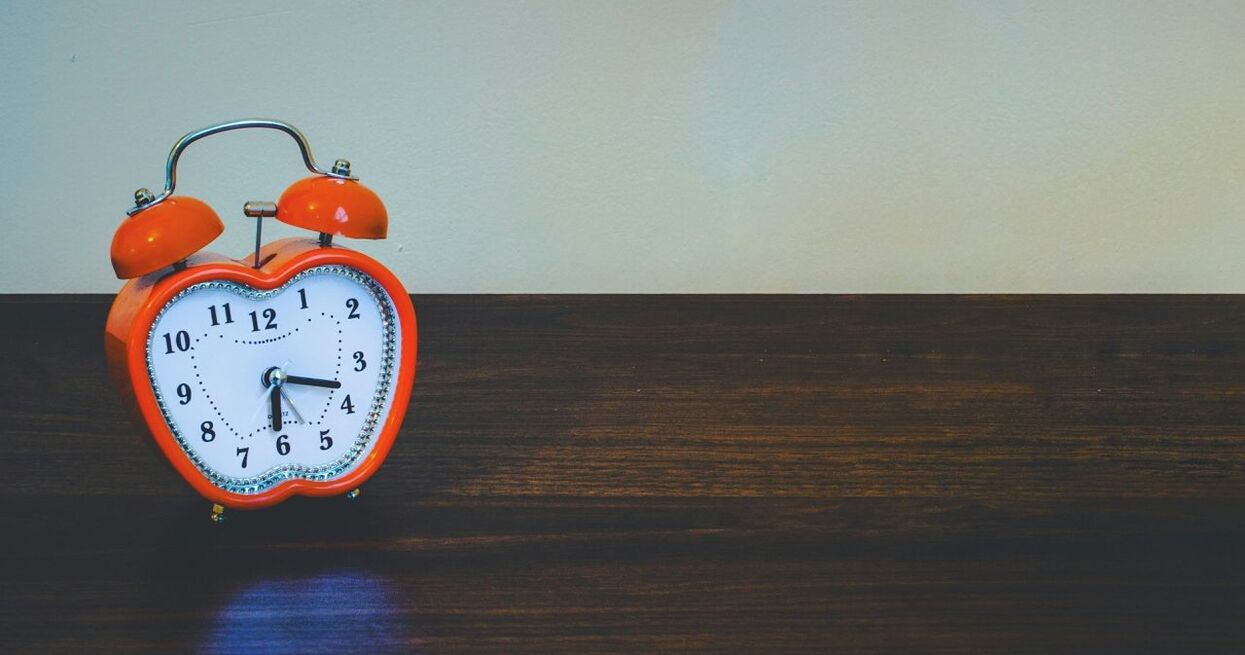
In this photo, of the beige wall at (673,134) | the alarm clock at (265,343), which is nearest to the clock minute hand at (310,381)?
the alarm clock at (265,343)

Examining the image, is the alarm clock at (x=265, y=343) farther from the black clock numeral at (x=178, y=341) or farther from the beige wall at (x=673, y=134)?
the beige wall at (x=673, y=134)

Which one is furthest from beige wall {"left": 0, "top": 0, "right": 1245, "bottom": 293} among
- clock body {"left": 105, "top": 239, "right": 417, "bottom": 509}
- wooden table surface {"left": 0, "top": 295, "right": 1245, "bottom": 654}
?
clock body {"left": 105, "top": 239, "right": 417, "bottom": 509}

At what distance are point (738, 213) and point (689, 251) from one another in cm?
7

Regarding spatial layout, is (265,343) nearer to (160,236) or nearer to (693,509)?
(160,236)

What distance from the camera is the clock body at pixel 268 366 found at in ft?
2.38

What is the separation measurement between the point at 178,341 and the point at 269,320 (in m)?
0.06

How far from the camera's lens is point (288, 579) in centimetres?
69

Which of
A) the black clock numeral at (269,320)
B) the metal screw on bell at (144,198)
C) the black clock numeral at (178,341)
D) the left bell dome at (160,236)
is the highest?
the metal screw on bell at (144,198)

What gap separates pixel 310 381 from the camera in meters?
0.78

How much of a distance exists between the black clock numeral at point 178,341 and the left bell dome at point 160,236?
0.15ft

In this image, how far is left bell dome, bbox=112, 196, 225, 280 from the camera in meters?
0.69

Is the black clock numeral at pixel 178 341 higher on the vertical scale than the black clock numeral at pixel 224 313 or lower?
lower

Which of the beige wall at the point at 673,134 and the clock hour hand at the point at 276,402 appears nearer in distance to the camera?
the clock hour hand at the point at 276,402

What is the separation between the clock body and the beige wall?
1.92 ft
